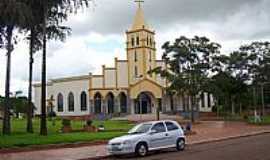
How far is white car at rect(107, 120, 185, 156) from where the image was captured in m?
21.9

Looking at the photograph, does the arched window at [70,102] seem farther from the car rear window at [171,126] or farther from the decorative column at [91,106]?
the car rear window at [171,126]

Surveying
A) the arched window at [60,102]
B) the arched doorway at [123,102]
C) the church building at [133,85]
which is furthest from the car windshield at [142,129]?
the arched window at [60,102]

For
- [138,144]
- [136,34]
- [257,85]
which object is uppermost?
[136,34]

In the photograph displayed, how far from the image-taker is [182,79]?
61906 millimetres

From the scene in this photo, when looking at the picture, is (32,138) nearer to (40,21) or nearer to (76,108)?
(40,21)

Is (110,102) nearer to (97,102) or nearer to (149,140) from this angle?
(97,102)

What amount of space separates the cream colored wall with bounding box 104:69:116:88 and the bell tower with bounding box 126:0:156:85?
274 centimetres

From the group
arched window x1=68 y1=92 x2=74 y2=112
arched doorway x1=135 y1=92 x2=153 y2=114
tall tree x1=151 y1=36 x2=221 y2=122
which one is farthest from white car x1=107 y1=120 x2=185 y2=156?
arched window x1=68 y1=92 x2=74 y2=112

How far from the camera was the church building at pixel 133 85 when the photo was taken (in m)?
84.3

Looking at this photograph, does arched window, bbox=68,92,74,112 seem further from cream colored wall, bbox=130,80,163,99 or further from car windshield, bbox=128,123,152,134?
car windshield, bbox=128,123,152,134

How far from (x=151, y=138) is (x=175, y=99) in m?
64.7

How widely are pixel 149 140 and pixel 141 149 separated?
734mm


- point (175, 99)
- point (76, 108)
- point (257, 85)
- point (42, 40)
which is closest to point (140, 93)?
point (175, 99)

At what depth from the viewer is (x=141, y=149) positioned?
22.2 metres
